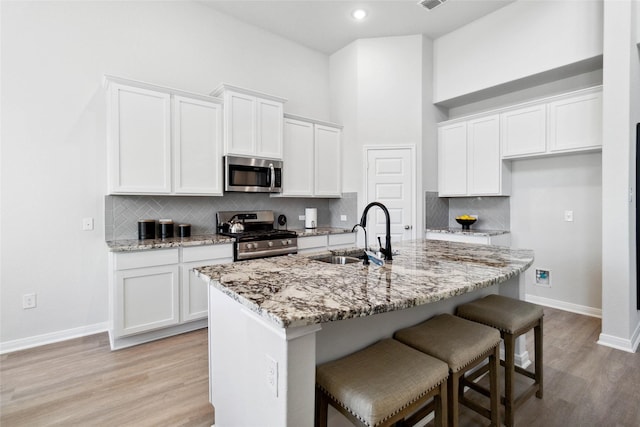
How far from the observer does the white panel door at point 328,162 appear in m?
4.50

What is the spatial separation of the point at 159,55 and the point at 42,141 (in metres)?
1.47

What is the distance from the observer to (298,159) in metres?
4.29

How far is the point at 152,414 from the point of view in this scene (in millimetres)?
1919

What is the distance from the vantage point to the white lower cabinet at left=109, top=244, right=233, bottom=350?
2.72m

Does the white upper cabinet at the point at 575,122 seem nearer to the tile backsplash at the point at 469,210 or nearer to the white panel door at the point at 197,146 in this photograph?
the tile backsplash at the point at 469,210

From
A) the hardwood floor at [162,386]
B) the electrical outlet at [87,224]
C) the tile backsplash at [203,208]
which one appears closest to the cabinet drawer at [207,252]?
the tile backsplash at [203,208]

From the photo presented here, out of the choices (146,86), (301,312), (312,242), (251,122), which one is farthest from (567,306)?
(146,86)

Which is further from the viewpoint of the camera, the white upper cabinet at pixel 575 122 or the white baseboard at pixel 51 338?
the white upper cabinet at pixel 575 122

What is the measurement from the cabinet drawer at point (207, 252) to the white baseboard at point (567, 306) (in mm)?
3778

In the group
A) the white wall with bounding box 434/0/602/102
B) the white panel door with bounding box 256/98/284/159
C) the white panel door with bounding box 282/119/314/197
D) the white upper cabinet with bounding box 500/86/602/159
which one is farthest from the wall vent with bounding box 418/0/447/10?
the white panel door with bounding box 256/98/284/159

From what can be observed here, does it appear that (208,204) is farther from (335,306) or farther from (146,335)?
(335,306)

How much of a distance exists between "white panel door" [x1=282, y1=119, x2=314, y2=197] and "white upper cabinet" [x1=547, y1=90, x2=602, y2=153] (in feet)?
9.39

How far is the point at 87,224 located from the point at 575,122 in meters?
5.15

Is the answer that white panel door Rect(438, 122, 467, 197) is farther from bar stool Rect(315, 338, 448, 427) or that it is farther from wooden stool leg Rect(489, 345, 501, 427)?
bar stool Rect(315, 338, 448, 427)
